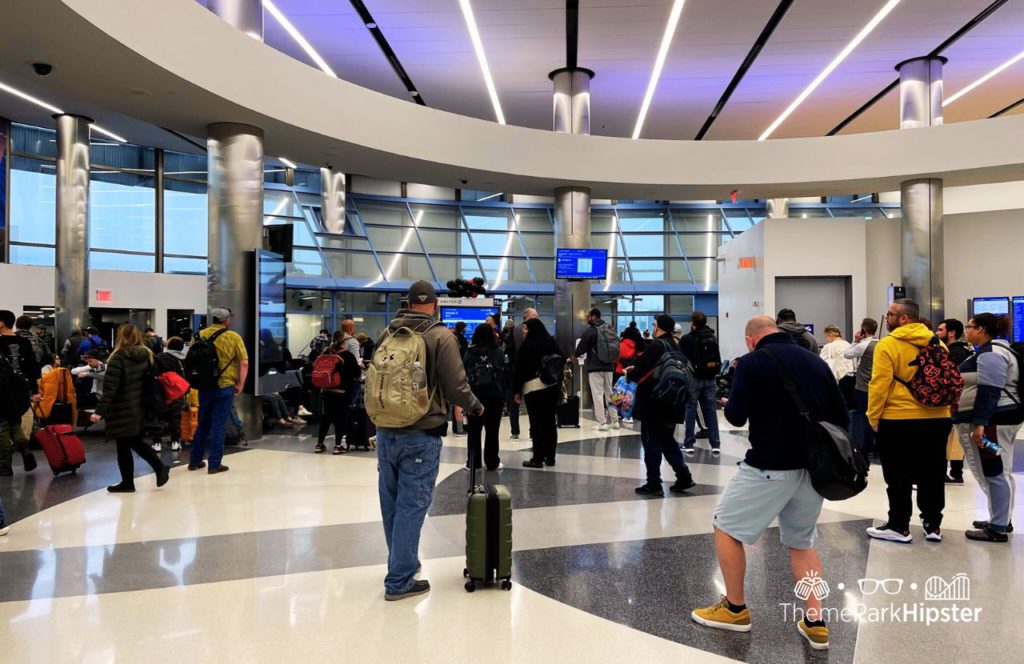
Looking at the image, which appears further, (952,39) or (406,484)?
(952,39)

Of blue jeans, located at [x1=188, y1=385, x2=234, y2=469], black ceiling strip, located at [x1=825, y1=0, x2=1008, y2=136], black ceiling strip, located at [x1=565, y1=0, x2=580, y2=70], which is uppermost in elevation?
black ceiling strip, located at [x1=825, y1=0, x2=1008, y2=136]

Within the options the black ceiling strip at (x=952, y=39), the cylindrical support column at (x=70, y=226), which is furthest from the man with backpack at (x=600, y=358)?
the cylindrical support column at (x=70, y=226)

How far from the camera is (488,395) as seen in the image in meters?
6.77

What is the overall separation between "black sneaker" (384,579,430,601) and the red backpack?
3280 millimetres

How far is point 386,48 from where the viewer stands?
45.2 ft

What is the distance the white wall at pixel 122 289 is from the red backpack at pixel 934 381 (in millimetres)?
16052

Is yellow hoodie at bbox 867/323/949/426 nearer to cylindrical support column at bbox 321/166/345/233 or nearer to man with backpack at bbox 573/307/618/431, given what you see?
man with backpack at bbox 573/307/618/431

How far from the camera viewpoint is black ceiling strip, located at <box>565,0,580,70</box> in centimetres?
1179

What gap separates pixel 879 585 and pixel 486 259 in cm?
1945

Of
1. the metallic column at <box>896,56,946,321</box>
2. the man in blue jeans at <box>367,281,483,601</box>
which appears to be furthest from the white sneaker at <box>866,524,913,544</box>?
the metallic column at <box>896,56,946,321</box>

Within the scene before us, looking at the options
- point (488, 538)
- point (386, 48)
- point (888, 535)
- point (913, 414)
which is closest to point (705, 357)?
point (888, 535)

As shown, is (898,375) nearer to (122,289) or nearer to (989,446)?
(989,446)
